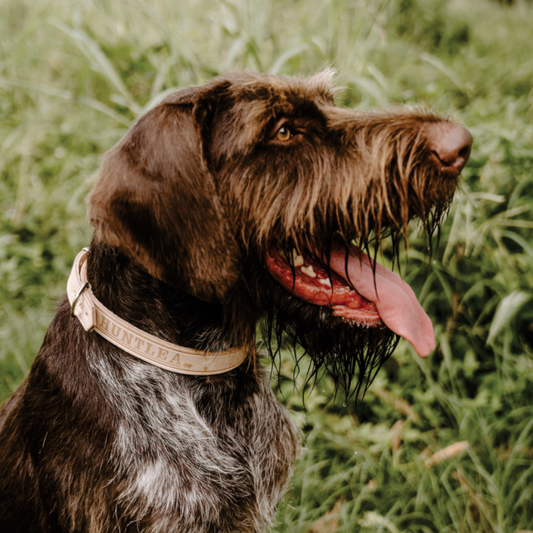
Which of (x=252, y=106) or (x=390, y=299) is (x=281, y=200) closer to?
(x=252, y=106)

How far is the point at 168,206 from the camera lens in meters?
1.53

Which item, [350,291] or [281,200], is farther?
[350,291]

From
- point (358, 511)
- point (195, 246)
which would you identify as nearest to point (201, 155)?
point (195, 246)

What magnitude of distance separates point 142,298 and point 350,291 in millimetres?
727

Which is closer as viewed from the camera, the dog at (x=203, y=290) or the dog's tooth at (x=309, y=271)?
the dog at (x=203, y=290)

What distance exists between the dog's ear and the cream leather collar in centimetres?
22

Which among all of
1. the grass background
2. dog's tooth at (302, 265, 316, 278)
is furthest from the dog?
the grass background

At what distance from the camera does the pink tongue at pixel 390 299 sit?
1.81 m

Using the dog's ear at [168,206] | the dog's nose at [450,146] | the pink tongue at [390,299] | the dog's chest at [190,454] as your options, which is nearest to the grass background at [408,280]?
the dog's chest at [190,454]

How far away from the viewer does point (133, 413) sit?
1698 millimetres

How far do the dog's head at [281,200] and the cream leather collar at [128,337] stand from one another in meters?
0.20

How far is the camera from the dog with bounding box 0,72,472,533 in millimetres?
1576

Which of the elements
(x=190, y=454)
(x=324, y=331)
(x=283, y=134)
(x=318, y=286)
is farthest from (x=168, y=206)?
(x=190, y=454)

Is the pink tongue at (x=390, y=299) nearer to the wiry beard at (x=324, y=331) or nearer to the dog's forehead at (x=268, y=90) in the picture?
the wiry beard at (x=324, y=331)
